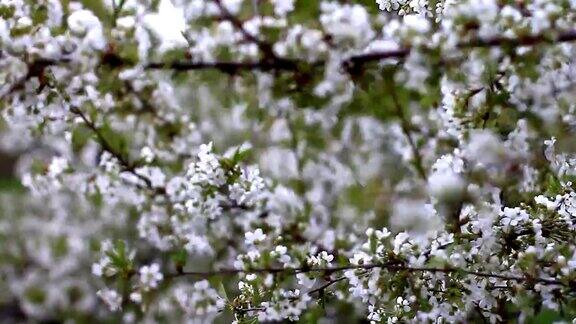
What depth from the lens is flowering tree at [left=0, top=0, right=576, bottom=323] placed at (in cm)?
158

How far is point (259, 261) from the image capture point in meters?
2.15

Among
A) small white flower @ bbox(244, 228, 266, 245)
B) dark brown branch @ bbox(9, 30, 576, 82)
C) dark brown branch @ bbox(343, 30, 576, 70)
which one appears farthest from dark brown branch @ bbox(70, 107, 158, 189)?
dark brown branch @ bbox(343, 30, 576, 70)

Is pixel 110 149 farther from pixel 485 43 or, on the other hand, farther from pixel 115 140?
pixel 485 43

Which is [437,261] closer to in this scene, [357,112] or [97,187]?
[357,112]

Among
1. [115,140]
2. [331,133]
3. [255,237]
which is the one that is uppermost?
[115,140]

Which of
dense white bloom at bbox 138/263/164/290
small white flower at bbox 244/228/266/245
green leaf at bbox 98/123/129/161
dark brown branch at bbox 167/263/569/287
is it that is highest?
green leaf at bbox 98/123/129/161

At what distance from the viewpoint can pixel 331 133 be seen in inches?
66.9

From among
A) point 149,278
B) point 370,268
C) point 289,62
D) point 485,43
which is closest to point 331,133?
point 289,62

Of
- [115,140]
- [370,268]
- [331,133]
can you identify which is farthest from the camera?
[370,268]

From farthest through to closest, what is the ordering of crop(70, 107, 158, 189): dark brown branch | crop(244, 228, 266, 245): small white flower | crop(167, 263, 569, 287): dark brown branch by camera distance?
crop(244, 228, 266, 245): small white flower
crop(167, 263, 569, 287): dark brown branch
crop(70, 107, 158, 189): dark brown branch

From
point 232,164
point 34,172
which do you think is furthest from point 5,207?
point 232,164

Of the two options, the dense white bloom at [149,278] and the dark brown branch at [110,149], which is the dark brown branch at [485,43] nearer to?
the dark brown branch at [110,149]

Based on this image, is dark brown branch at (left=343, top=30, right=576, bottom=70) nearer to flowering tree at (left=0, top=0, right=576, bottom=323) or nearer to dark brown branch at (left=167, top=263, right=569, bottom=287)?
flowering tree at (left=0, top=0, right=576, bottom=323)

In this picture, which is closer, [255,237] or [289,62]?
[289,62]
